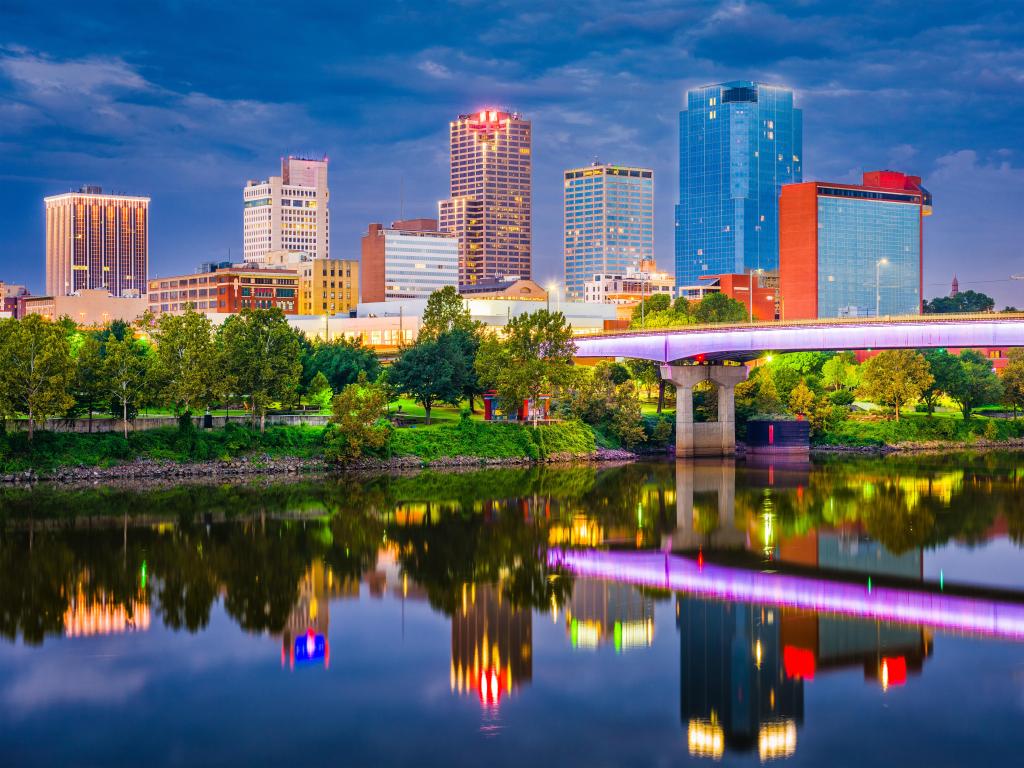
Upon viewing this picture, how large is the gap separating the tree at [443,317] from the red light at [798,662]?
8259cm

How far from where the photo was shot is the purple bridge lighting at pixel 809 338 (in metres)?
89.3

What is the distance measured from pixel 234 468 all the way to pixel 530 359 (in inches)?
1134

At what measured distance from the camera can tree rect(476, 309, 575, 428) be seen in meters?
98.2

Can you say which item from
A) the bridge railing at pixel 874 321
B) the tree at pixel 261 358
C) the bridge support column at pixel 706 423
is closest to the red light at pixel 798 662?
the tree at pixel 261 358

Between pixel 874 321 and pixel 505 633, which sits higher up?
pixel 874 321

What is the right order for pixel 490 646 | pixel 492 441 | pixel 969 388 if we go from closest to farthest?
pixel 490 646 < pixel 492 441 < pixel 969 388

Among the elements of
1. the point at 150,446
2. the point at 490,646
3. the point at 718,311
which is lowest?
the point at 490,646

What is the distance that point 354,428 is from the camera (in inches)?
3310

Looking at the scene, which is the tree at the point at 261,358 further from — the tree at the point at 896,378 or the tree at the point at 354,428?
the tree at the point at 896,378

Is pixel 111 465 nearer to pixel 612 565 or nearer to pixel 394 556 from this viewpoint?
pixel 394 556

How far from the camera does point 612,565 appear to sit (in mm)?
48781

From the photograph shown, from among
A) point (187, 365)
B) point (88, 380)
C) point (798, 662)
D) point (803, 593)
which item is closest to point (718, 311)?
point (187, 365)

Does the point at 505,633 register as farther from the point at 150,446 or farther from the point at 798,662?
the point at 150,446

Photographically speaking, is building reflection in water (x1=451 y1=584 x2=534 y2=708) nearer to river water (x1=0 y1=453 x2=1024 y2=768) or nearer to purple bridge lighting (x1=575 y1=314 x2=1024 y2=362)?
river water (x1=0 y1=453 x2=1024 y2=768)
